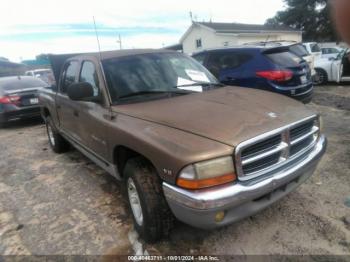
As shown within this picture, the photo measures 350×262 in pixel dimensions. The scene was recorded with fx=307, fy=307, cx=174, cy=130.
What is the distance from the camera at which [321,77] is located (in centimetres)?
1141

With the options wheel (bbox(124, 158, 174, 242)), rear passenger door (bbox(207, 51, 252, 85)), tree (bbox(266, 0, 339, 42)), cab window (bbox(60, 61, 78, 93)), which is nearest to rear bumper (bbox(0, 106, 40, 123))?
cab window (bbox(60, 61, 78, 93))

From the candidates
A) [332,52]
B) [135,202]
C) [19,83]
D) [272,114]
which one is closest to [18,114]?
[19,83]

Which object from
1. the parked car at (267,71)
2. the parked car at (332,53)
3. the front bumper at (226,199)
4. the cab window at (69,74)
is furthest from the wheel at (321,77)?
the front bumper at (226,199)

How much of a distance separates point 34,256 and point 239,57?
16.8 feet

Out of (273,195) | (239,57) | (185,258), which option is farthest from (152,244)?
(239,57)

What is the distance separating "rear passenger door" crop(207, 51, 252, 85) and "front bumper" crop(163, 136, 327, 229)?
3.82 meters

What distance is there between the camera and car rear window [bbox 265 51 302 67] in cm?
593

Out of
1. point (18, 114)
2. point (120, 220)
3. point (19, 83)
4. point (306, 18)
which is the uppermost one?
point (306, 18)

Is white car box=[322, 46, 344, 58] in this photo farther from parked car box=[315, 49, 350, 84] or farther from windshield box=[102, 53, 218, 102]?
windshield box=[102, 53, 218, 102]

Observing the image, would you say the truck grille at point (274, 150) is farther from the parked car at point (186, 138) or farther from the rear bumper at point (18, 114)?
the rear bumper at point (18, 114)

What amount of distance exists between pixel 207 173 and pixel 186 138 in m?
0.33

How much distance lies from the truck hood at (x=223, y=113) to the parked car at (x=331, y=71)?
842 cm

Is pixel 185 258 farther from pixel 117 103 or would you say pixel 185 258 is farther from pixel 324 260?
pixel 117 103

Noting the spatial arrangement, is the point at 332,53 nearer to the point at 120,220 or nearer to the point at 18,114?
the point at 18,114
